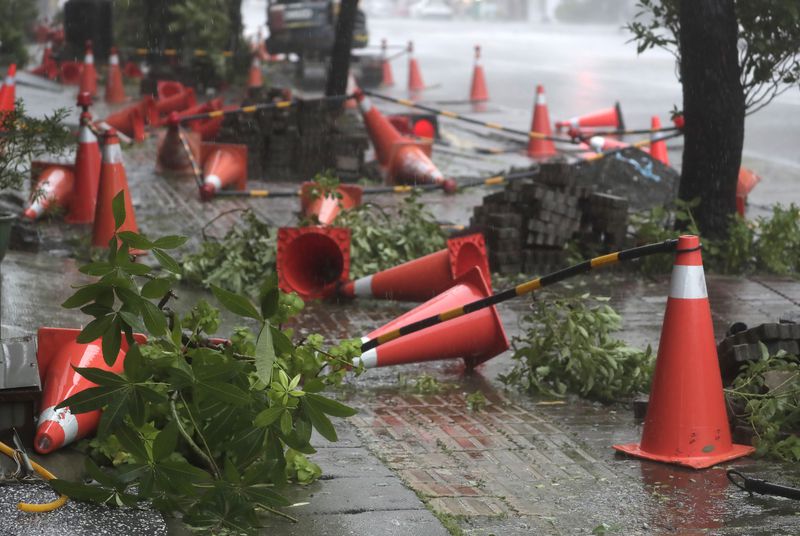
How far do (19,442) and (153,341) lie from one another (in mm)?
575

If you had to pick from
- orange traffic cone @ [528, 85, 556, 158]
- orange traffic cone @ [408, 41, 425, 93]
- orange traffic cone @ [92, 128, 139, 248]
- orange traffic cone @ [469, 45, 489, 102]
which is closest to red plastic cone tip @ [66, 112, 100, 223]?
orange traffic cone @ [92, 128, 139, 248]

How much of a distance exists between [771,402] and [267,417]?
7.56ft

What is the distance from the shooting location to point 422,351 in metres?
6.25

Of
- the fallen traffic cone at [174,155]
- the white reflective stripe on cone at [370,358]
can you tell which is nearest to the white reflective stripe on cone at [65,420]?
the white reflective stripe on cone at [370,358]

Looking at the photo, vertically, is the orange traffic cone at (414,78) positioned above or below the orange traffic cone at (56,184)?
above

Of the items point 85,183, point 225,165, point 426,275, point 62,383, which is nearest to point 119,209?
point 62,383

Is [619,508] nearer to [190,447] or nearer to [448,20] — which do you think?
[190,447]

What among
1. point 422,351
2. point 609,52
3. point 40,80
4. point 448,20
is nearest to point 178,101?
point 40,80

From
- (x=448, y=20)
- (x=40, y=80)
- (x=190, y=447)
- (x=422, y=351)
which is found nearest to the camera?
(x=190, y=447)

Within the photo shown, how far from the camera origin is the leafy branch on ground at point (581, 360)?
602 centimetres

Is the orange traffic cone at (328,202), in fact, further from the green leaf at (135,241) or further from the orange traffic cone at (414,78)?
the orange traffic cone at (414,78)

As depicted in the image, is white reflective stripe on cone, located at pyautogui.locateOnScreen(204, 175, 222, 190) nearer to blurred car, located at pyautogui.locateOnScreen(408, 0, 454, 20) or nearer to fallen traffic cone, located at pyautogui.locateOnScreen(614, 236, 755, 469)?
fallen traffic cone, located at pyautogui.locateOnScreen(614, 236, 755, 469)

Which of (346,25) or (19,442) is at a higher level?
(346,25)

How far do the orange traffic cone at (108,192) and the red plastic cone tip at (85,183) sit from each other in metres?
0.88
